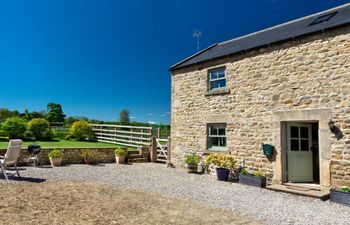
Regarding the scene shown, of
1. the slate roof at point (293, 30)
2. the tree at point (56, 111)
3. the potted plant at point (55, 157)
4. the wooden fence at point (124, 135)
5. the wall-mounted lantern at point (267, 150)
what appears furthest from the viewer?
the tree at point (56, 111)

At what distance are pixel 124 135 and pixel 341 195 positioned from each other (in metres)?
16.6

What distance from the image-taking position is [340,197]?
23.1 feet

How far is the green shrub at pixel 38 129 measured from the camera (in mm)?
20844

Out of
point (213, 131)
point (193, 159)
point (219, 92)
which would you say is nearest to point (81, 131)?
point (193, 159)

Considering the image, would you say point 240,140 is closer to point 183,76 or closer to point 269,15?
point 183,76

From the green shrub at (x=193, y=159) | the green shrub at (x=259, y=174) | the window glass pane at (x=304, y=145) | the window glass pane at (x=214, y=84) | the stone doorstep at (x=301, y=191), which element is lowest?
the stone doorstep at (x=301, y=191)

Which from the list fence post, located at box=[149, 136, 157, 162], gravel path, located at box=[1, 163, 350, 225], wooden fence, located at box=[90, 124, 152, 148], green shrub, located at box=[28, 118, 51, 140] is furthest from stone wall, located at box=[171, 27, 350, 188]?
green shrub, located at box=[28, 118, 51, 140]

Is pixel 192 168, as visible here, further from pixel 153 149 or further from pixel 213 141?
pixel 153 149

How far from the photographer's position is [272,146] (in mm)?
9219

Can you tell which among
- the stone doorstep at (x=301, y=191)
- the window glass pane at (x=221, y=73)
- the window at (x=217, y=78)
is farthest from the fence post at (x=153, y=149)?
the stone doorstep at (x=301, y=191)

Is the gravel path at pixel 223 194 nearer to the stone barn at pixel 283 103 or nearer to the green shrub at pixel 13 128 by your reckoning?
the stone barn at pixel 283 103

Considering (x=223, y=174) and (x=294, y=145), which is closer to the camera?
(x=294, y=145)

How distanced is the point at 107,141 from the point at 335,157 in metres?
17.9

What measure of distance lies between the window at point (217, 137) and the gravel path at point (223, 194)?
4.14 feet
